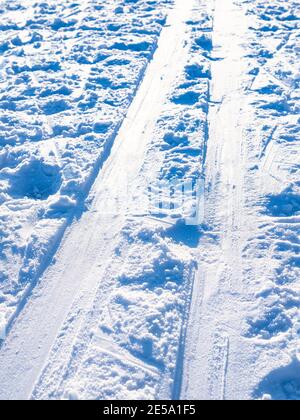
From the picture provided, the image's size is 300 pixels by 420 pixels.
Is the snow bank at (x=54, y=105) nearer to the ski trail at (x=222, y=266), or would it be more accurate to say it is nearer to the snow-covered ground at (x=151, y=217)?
the snow-covered ground at (x=151, y=217)

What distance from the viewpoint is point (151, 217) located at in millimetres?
3775

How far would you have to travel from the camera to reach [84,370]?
2771 millimetres

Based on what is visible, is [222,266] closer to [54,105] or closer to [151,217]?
[151,217]

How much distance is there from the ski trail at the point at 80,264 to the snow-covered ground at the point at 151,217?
0.01 metres

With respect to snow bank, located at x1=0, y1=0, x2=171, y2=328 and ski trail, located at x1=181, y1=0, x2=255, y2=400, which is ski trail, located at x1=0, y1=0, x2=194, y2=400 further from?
ski trail, located at x1=181, y1=0, x2=255, y2=400

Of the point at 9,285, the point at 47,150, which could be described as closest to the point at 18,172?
the point at 47,150

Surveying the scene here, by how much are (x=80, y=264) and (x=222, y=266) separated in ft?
3.95

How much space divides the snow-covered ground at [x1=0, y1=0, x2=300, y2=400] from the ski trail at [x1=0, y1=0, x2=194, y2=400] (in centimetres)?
1

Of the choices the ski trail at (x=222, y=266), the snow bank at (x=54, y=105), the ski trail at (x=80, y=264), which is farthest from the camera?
the snow bank at (x=54, y=105)

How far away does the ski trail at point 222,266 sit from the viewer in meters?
2.74

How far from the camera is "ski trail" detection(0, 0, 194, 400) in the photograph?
2.87m

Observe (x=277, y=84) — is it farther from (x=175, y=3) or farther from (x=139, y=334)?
(x=139, y=334)

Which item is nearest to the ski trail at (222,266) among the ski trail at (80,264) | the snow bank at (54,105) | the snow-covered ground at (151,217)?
the snow-covered ground at (151,217)
